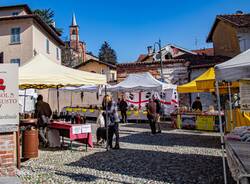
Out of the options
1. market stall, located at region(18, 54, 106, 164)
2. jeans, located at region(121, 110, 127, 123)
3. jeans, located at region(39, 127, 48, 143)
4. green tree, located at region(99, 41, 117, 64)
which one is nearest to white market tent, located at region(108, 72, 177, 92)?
jeans, located at region(121, 110, 127, 123)

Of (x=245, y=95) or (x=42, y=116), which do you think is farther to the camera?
(x=42, y=116)

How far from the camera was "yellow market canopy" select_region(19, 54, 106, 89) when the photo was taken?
898 centimetres

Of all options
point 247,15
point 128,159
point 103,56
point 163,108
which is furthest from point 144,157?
point 103,56

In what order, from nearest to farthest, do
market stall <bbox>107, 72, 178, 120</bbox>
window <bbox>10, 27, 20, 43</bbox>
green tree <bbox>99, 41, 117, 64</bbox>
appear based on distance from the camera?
1. market stall <bbox>107, 72, 178, 120</bbox>
2. window <bbox>10, 27, 20, 43</bbox>
3. green tree <bbox>99, 41, 117, 64</bbox>

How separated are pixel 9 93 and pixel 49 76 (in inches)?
102

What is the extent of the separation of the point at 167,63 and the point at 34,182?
22.5 m

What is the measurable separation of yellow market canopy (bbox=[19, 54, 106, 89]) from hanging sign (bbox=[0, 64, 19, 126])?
2105mm

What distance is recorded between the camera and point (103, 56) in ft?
281

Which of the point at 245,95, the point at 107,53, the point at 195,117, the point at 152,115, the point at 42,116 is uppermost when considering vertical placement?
the point at 107,53

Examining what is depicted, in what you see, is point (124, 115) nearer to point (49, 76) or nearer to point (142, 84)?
point (142, 84)

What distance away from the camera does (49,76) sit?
9.22 m

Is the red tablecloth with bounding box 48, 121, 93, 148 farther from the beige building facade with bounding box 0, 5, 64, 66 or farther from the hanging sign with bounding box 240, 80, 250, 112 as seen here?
the beige building facade with bounding box 0, 5, 64, 66

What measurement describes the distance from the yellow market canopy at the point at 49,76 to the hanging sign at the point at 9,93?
2.11 m

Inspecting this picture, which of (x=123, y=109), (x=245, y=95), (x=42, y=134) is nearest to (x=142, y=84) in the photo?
(x=123, y=109)
